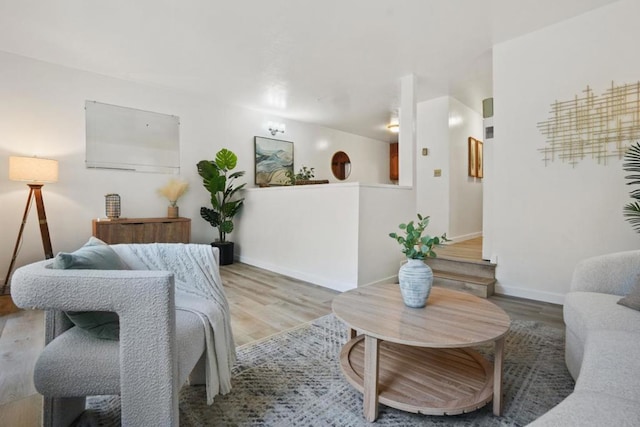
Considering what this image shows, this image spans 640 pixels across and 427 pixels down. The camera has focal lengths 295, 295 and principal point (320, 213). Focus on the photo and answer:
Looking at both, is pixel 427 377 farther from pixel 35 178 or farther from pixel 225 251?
pixel 35 178

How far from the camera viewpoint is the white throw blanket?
132 centimetres

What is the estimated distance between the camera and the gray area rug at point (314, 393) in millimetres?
1299

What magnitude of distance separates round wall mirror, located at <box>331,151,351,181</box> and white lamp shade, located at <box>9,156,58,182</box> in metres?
4.77

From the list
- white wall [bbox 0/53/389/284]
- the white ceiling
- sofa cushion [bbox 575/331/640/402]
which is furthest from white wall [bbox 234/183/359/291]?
sofa cushion [bbox 575/331/640/402]

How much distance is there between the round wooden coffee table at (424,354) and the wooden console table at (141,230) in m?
3.04

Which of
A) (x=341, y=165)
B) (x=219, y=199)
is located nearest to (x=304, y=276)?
(x=219, y=199)

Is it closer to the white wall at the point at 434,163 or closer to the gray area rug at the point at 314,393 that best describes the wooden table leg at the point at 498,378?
the gray area rug at the point at 314,393

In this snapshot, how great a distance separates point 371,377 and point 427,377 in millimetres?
348

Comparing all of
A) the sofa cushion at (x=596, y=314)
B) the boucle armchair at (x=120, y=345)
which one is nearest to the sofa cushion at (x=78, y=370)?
the boucle armchair at (x=120, y=345)

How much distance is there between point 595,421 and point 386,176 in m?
7.52

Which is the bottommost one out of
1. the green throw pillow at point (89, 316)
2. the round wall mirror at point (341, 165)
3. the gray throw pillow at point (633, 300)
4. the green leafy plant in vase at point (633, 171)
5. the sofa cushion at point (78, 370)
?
the sofa cushion at point (78, 370)

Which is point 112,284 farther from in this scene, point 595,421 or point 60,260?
point 595,421

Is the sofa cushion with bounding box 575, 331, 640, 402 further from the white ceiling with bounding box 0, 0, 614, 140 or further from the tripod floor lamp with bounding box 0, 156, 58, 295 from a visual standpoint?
the tripod floor lamp with bounding box 0, 156, 58, 295

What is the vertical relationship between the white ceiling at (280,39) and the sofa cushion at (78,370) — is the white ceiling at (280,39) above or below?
above
